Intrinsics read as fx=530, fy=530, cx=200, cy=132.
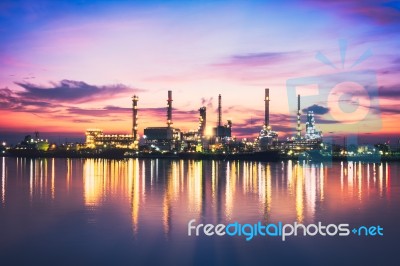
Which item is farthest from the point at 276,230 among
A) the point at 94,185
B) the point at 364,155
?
the point at 364,155

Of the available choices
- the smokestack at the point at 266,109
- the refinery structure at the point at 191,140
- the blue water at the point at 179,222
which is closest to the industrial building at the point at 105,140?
the refinery structure at the point at 191,140

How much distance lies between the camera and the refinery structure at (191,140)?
11007 centimetres

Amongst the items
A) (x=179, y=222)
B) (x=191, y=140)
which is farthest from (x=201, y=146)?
(x=179, y=222)

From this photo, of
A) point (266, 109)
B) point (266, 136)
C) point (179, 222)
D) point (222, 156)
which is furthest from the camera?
point (266, 136)

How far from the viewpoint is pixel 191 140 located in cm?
11581

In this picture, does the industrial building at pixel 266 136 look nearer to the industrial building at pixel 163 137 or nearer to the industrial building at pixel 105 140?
the industrial building at pixel 163 137

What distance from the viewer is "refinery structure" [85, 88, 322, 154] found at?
11007 cm

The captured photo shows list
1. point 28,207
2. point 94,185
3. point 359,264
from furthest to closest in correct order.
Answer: point 94,185, point 28,207, point 359,264

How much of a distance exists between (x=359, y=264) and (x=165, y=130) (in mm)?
101842

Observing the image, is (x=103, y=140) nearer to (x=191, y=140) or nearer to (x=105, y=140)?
(x=105, y=140)

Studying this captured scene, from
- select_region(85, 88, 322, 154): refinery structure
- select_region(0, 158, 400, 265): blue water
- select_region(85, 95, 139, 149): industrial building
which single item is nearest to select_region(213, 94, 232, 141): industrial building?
select_region(85, 88, 322, 154): refinery structure

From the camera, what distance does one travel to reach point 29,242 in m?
15.5

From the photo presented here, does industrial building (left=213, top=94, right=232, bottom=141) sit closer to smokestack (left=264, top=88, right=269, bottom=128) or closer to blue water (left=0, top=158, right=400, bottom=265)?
smokestack (left=264, top=88, right=269, bottom=128)

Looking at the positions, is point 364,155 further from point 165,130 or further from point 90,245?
point 90,245
